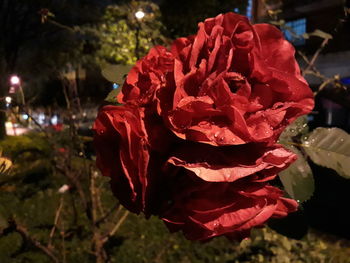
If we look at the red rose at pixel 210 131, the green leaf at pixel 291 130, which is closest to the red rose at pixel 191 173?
the red rose at pixel 210 131

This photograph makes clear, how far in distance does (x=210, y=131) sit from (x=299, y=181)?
0.29 meters

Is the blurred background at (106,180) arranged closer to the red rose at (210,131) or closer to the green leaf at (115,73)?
the green leaf at (115,73)

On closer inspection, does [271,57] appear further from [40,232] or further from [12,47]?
[12,47]

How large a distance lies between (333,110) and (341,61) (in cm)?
46

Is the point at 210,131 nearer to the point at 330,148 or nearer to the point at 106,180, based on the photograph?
the point at 330,148

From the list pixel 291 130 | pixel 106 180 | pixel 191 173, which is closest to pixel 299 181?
pixel 291 130

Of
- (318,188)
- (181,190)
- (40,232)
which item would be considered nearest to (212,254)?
(40,232)

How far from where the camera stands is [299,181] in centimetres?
69

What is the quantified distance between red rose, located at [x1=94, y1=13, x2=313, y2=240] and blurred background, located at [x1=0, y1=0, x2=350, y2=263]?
0.24m

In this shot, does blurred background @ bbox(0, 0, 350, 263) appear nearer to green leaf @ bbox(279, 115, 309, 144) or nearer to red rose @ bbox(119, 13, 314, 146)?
green leaf @ bbox(279, 115, 309, 144)

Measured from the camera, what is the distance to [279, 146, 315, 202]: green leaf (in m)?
0.66

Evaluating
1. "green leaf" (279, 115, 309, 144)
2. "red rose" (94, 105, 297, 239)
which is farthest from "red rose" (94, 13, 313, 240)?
"green leaf" (279, 115, 309, 144)

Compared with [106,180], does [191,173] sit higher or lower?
higher

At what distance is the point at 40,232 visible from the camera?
3908 millimetres
